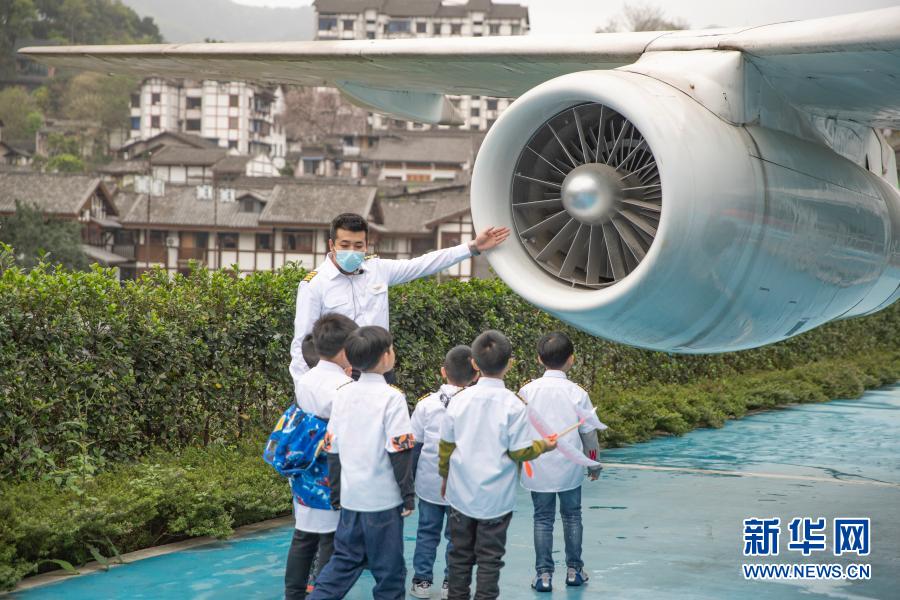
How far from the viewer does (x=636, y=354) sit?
14828 millimetres

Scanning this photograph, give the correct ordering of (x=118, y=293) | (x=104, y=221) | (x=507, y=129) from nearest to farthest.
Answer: (x=507, y=129) < (x=118, y=293) < (x=104, y=221)

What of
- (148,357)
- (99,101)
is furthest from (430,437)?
(99,101)

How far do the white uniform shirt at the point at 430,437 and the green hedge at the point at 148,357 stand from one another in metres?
2.42

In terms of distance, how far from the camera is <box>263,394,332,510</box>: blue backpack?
5.24m

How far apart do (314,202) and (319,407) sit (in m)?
54.7

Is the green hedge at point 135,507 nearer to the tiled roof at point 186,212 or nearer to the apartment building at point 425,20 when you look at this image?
the tiled roof at point 186,212

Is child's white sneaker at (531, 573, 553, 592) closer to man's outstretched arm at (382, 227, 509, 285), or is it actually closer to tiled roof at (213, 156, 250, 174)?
man's outstretched arm at (382, 227, 509, 285)

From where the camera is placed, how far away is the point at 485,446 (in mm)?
5230

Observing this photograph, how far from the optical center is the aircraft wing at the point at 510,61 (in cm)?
533

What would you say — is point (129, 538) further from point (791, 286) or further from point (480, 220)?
point (791, 286)

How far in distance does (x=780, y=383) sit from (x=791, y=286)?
34.4ft

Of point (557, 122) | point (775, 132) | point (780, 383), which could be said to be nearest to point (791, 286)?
point (775, 132)

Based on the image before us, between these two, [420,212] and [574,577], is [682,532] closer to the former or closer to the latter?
[574,577]

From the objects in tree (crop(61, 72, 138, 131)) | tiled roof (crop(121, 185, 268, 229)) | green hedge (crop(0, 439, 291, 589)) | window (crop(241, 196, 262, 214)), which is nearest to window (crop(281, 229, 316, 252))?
tiled roof (crop(121, 185, 268, 229))
